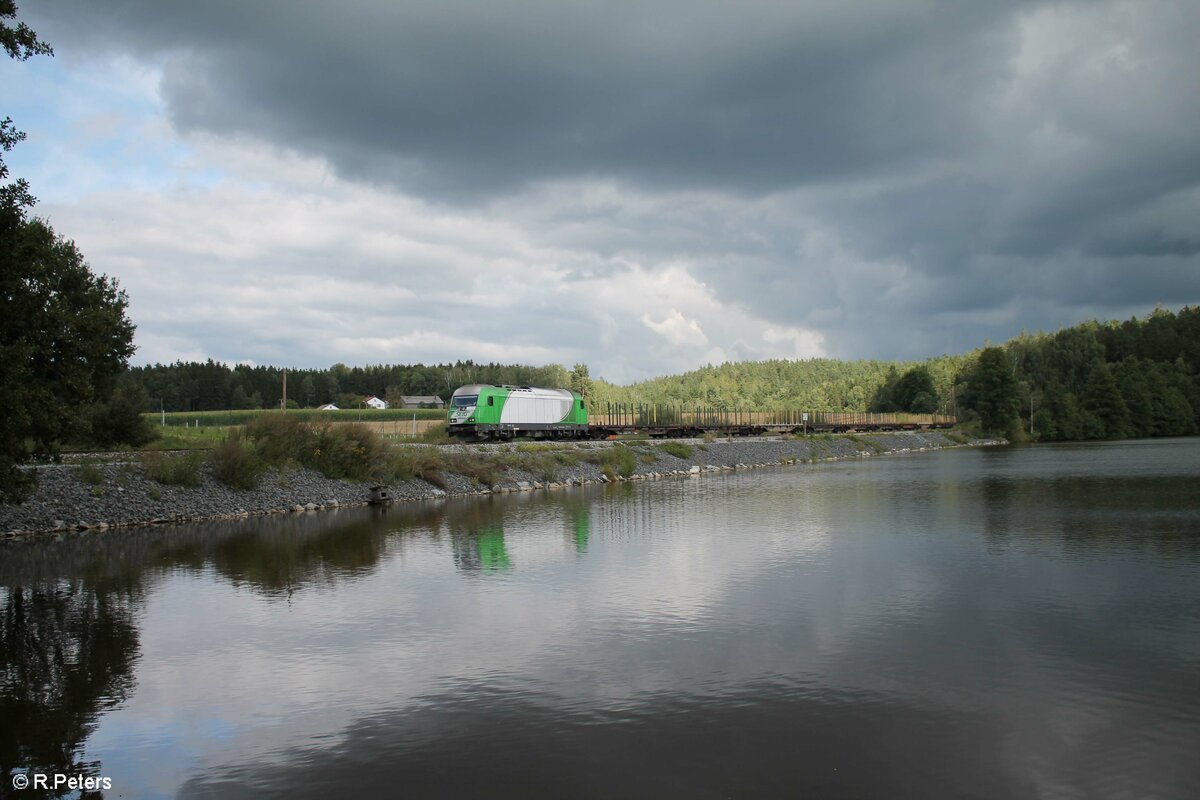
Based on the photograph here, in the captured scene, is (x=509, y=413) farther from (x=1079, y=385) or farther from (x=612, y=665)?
(x=1079, y=385)

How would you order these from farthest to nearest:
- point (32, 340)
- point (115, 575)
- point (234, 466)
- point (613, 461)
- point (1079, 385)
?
point (1079, 385) < point (613, 461) < point (234, 466) < point (115, 575) < point (32, 340)

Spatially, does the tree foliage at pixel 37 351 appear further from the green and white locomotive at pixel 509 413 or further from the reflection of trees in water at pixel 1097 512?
the green and white locomotive at pixel 509 413

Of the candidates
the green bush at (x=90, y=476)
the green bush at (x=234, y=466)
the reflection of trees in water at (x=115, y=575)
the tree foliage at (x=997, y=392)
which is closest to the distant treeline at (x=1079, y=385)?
the tree foliage at (x=997, y=392)

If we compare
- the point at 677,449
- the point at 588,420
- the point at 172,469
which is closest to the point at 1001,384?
the point at 588,420

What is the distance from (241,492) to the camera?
1134 inches

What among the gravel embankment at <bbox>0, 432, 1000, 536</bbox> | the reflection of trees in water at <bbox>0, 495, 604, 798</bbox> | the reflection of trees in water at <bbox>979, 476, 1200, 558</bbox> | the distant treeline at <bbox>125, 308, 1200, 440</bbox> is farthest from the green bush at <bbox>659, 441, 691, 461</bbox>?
the distant treeline at <bbox>125, 308, 1200, 440</bbox>

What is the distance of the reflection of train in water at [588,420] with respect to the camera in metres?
53.5

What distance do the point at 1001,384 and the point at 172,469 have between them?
339ft

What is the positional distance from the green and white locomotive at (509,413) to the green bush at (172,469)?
24977mm

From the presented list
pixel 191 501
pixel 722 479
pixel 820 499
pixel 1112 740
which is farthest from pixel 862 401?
pixel 1112 740

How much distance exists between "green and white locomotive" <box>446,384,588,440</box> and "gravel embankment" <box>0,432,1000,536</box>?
6657mm

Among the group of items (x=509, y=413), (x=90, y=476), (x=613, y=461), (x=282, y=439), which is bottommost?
(x=613, y=461)

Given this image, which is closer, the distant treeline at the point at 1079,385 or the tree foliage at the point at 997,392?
the tree foliage at the point at 997,392

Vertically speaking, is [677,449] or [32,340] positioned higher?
[32,340]
